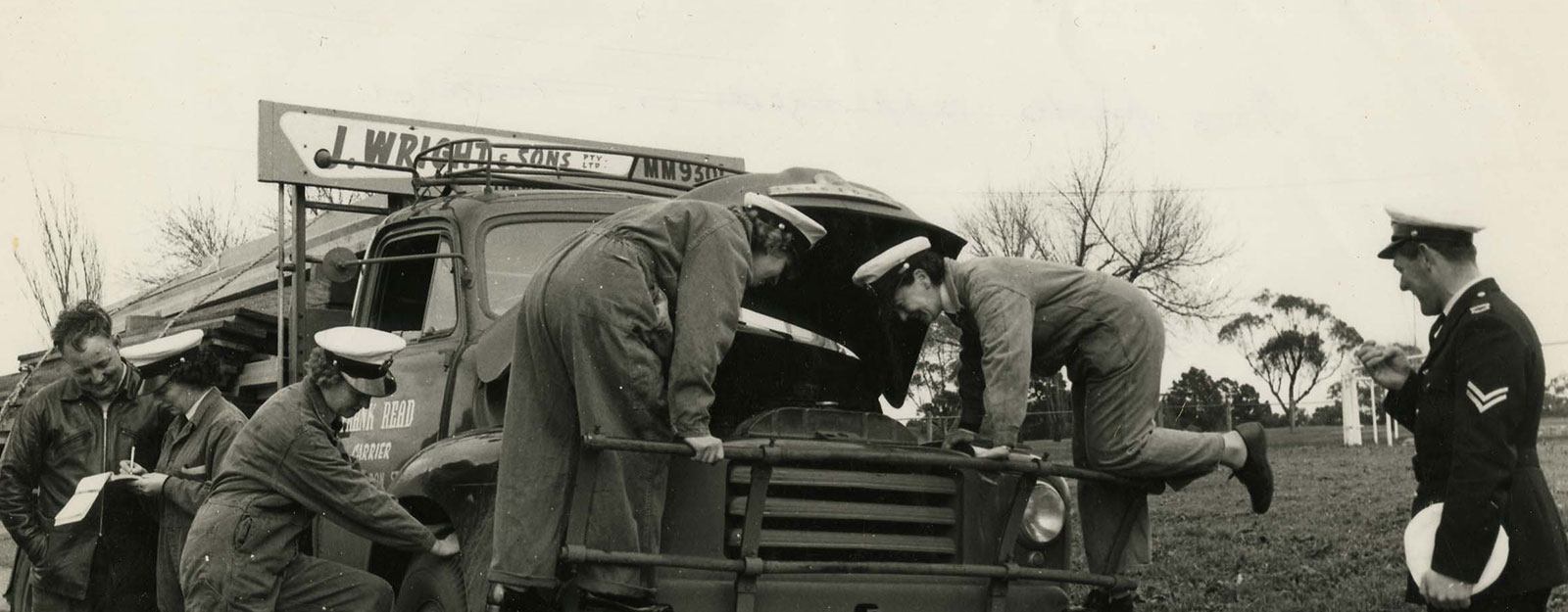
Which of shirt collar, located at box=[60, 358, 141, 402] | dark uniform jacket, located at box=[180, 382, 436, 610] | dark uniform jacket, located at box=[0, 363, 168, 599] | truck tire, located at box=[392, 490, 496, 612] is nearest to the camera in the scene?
truck tire, located at box=[392, 490, 496, 612]

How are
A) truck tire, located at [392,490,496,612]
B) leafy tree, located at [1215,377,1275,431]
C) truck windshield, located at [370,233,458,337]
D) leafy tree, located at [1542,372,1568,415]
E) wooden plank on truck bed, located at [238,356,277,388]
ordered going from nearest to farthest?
truck tire, located at [392,490,496,612]
truck windshield, located at [370,233,458,337]
wooden plank on truck bed, located at [238,356,277,388]
leafy tree, located at [1542,372,1568,415]
leafy tree, located at [1215,377,1275,431]

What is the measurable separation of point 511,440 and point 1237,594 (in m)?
5.49

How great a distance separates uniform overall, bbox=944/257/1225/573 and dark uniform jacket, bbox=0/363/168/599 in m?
3.72

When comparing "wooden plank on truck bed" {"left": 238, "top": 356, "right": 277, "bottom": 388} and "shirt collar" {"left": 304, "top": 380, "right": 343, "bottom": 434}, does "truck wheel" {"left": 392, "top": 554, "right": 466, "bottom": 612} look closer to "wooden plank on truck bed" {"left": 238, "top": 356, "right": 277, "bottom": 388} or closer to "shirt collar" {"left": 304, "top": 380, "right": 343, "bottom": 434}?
"shirt collar" {"left": 304, "top": 380, "right": 343, "bottom": 434}

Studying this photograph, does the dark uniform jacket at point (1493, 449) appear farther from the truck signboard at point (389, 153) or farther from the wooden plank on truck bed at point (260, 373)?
the wooden plank on truck bed at point (260, 373)

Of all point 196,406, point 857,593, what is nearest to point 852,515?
point 857,593

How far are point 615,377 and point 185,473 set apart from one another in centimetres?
247

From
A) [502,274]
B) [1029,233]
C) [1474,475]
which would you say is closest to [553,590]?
[502,274]

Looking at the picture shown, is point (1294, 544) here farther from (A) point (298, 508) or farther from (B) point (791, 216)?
(A) point (298, 508)

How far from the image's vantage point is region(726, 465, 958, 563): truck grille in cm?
519

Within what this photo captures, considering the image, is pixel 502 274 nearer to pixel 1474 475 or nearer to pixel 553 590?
pixel 553 590

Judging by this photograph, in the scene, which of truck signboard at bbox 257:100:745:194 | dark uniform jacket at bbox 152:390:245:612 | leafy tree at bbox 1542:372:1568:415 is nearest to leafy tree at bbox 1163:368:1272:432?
leafy tree at bbox 1542:372:1568:415

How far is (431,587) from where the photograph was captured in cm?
581

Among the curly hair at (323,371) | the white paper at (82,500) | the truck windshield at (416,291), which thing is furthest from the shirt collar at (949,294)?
the white paper at (82,500)
